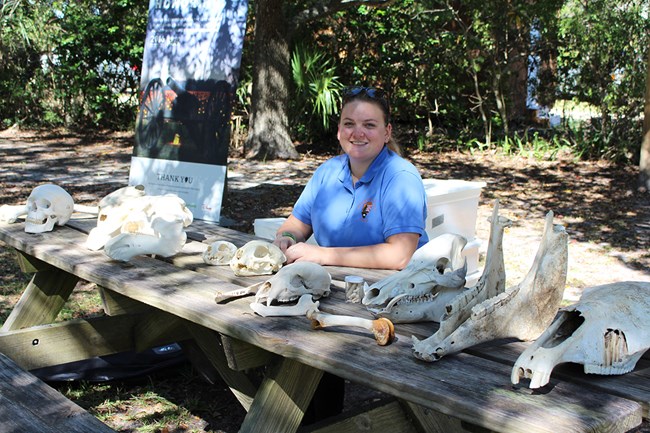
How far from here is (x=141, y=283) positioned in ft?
9.12

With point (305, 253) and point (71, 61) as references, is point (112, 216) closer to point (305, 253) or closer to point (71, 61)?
point (305, 253)

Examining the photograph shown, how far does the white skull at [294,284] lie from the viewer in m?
2.44

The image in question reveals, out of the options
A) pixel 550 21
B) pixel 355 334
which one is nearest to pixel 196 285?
pixel 355 334

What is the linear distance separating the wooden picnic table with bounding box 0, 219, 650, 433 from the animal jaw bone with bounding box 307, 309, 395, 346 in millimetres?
24

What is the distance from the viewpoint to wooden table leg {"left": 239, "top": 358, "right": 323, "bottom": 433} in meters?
2.33

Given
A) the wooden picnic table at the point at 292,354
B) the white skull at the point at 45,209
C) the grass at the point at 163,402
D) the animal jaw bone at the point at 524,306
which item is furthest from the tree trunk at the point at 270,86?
the animal jaw bone at the point at 524,306

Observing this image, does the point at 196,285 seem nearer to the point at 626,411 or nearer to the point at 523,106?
the point at 626,411

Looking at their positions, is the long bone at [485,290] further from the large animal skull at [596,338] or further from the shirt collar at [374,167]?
the shirt collar at [374,167]

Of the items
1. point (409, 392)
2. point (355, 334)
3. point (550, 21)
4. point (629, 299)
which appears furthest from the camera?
point (550, 21)

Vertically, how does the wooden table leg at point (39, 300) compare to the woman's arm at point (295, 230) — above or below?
below

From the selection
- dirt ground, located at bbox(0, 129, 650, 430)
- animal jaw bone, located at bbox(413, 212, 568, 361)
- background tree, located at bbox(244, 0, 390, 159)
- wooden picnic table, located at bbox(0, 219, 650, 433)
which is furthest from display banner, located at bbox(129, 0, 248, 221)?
background tree, located at bbox(244, 0, 390, 159)

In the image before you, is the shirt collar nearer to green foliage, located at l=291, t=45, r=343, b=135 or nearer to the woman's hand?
the woman's hand

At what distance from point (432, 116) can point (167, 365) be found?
11.0 m

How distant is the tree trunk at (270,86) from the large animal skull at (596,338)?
32.8ft
